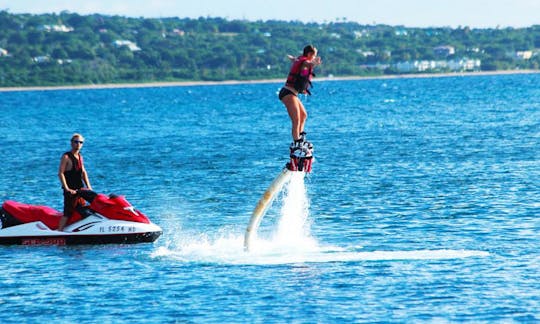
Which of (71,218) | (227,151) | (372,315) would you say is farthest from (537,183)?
(227,151)

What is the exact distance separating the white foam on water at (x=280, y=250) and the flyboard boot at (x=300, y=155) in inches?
13.0

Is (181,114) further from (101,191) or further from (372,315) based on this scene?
(372,315)

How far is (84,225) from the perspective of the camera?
915 inches

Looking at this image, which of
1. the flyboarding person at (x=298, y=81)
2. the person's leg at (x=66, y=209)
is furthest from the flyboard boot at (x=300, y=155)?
the person's leg at (x=66, y=209)

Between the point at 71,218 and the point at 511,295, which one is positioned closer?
the point at 511,295

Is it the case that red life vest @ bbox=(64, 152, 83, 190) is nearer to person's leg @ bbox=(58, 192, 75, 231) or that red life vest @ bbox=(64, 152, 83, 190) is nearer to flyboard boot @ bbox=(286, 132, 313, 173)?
person's leg @ bbox=(58, 192, 75, 231)

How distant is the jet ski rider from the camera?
22.1m

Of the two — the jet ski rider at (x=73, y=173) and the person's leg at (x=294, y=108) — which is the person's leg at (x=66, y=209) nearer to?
the jet ski rider at (x=73, y=173)

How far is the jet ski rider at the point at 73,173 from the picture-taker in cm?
2209

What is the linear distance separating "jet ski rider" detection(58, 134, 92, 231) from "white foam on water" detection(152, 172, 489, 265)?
6.62 ft

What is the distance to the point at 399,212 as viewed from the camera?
28.9m

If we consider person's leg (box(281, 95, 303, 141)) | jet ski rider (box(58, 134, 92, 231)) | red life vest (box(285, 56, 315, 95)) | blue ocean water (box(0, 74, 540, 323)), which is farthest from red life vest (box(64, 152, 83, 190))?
red life vest (box(285, 56, 315, 95))

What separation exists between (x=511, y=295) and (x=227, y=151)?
125 ft

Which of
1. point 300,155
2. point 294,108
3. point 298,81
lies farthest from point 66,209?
point 298,81
